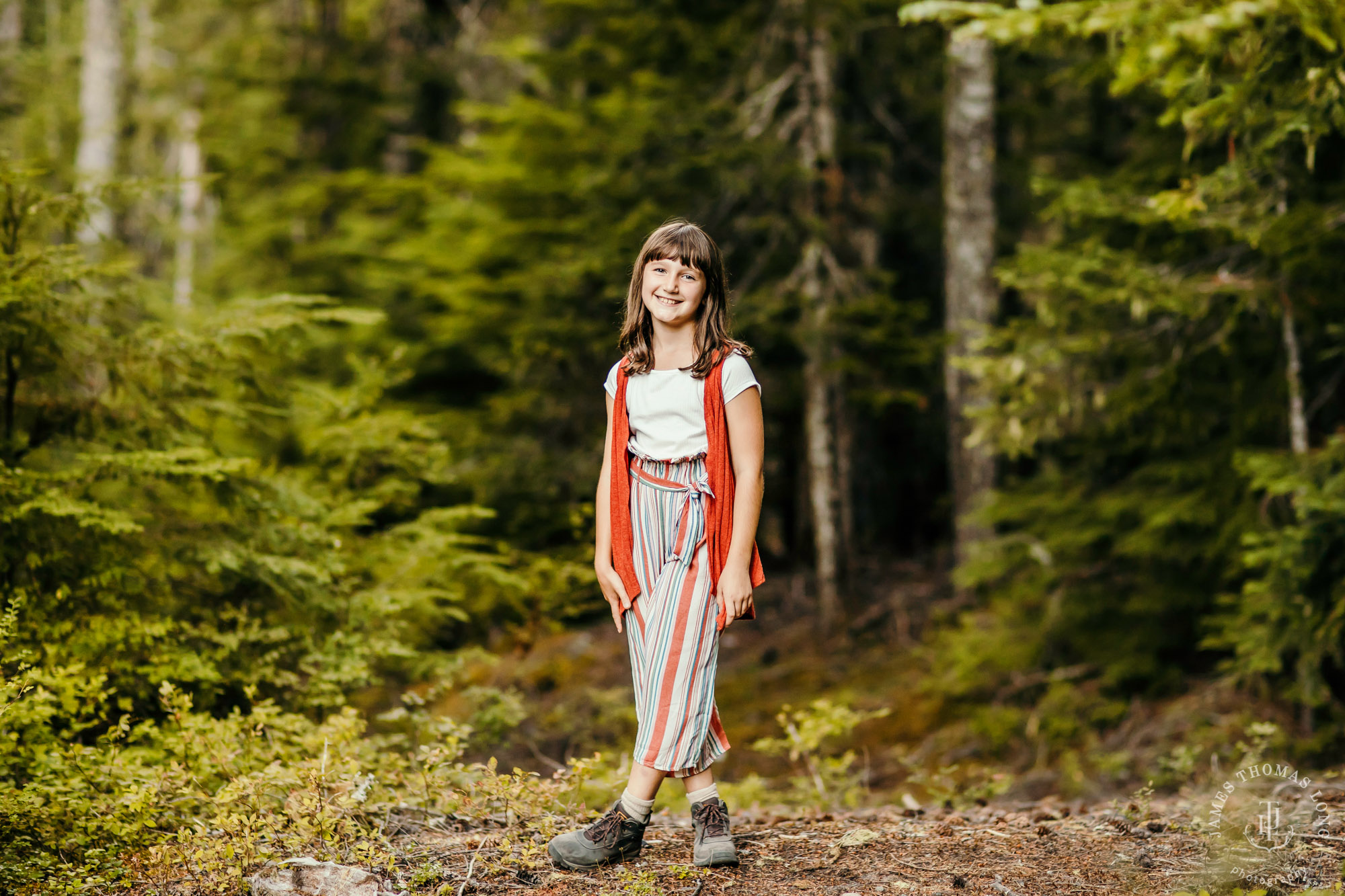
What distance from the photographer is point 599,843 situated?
3467mm

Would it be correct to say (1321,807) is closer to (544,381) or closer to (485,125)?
(544,381)

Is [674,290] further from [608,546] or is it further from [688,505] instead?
[608,546]

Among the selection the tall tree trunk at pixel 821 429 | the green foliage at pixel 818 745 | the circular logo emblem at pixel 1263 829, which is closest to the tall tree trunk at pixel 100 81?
the tall tree trunk at pixel 821 429

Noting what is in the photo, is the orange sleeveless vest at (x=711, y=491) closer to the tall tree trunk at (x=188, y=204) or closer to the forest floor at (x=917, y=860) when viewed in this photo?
the forest floor at (x=917, y=860)

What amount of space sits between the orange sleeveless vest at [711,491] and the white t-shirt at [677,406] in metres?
0.03

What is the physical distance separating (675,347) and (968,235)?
22.8 ft

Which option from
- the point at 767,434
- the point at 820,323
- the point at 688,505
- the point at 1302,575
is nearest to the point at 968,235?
the point at 820,323

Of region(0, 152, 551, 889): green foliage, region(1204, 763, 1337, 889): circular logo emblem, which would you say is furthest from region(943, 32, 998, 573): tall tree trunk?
region(0, 152, 551, 889): green foliage

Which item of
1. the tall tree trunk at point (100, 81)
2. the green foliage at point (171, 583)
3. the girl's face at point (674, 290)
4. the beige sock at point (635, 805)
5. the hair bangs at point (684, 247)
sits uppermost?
the tall tree trunk at point (100, 81)

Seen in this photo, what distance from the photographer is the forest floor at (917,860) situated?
10.9 feet

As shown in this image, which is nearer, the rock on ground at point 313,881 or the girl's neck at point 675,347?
the rock on ground at point 313,881

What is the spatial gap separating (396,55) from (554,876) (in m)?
15.9

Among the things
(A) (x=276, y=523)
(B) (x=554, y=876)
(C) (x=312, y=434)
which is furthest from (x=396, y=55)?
(B) (x=554, y=876)

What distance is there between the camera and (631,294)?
145 inches
